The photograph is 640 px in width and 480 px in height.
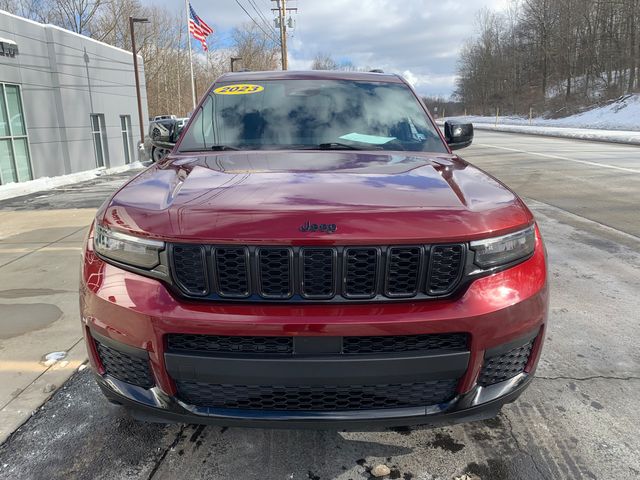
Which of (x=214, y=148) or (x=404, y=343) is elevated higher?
(x=214, y=148)

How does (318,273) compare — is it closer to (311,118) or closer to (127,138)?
(311,118)

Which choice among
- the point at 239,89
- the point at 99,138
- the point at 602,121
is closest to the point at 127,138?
the point at 99,138

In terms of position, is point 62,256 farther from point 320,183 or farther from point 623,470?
point 623,470

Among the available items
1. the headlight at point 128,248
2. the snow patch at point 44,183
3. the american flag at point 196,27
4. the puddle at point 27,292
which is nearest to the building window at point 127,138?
the snow patch at point 44,183

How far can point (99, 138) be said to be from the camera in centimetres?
1755

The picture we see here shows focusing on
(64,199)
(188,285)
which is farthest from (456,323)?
(64,199)

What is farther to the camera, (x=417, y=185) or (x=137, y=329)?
(x=417, y=185)

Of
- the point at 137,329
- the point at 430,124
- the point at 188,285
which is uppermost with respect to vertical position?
the point at 430,124

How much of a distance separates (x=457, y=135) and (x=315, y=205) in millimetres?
2074

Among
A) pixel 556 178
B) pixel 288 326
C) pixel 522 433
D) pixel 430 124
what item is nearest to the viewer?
pixel 288 326

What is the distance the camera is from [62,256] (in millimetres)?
5738

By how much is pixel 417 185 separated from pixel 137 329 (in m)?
1.27

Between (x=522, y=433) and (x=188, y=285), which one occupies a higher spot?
(x=188, y=285)

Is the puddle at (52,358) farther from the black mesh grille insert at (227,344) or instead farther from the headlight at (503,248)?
the headlight at (503,248)
